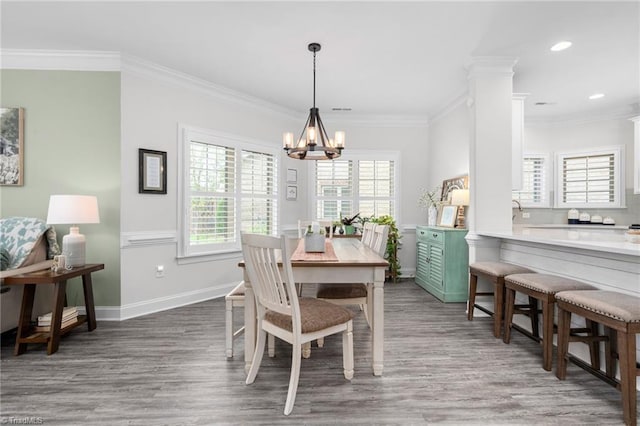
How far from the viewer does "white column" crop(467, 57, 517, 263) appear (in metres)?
3.46

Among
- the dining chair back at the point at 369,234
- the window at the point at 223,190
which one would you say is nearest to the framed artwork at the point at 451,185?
the dining chair back at the point at 369,234

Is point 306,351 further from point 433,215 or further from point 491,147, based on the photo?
point 433,215

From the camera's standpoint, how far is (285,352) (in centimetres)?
257

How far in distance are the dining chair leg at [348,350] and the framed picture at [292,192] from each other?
11.2 feet

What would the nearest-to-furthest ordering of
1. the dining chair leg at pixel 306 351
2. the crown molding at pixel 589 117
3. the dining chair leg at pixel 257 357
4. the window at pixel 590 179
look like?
the dining chair leg at pixel 257 357 < the dining chair leg at pixel 306 351 < the crown molding at pixel 589 117 < the window at pixel 590 179

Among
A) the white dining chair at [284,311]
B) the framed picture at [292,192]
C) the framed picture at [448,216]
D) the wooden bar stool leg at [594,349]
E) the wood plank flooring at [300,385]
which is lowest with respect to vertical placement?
the wood plank flooring at [300,385]

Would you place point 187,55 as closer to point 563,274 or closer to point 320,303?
point 320,303

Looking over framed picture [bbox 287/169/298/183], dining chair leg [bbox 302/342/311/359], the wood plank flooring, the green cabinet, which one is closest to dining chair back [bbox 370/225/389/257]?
the wood plank flooring

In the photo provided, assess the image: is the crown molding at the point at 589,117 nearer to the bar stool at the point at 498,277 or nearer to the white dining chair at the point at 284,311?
the bar stool at the point at 498,277

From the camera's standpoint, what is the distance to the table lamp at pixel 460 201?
13.1ft

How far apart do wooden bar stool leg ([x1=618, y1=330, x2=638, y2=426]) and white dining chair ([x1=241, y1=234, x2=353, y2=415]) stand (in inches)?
58.4

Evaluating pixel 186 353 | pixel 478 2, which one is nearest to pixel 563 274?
pixel 478 2

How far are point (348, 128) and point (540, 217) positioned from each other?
3.77 metres

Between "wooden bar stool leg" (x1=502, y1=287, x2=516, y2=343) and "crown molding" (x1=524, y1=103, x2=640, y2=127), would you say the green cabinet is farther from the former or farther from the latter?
"crown molding" (x1=524, y1=103, x2=640, y2=127)
